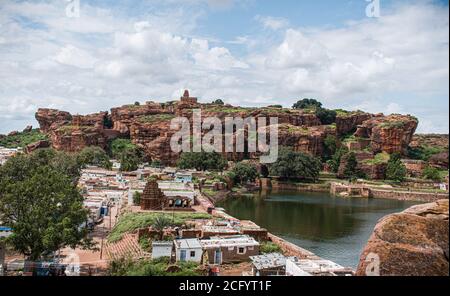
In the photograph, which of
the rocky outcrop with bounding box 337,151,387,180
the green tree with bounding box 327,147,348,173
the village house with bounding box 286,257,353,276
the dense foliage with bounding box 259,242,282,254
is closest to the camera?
the village house with bounding box 286,257,353,276

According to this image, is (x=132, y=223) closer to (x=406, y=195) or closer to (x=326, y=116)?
(x=406, y=195)

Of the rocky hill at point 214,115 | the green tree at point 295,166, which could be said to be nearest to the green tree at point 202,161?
the rocky hill at point 214,115

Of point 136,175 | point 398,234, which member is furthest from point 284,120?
point 398,234

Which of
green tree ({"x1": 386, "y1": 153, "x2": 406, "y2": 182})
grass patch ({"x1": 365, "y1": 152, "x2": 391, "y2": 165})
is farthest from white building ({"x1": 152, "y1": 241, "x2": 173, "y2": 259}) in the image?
grass patch ({"x1": 365, "y1": 152, "x2": 391, "y2": 165})

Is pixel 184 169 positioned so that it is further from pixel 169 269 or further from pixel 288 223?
pixel 169 269

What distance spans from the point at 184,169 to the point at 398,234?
5061cm

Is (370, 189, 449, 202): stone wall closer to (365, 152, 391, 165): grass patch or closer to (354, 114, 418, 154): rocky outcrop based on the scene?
(365, 152, 391, 165): grass patch

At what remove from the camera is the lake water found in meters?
26.0

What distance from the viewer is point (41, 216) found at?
17.0m

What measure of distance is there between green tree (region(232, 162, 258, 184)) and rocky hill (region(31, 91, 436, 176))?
998 cm

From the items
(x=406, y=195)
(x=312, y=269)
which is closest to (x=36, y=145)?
(x=406, y=195)

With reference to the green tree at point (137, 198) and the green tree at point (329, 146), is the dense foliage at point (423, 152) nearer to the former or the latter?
the green tree at point (329, 146)

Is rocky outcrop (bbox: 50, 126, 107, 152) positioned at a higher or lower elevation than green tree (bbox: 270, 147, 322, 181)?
higher

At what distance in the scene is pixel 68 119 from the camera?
79875 millimetres
